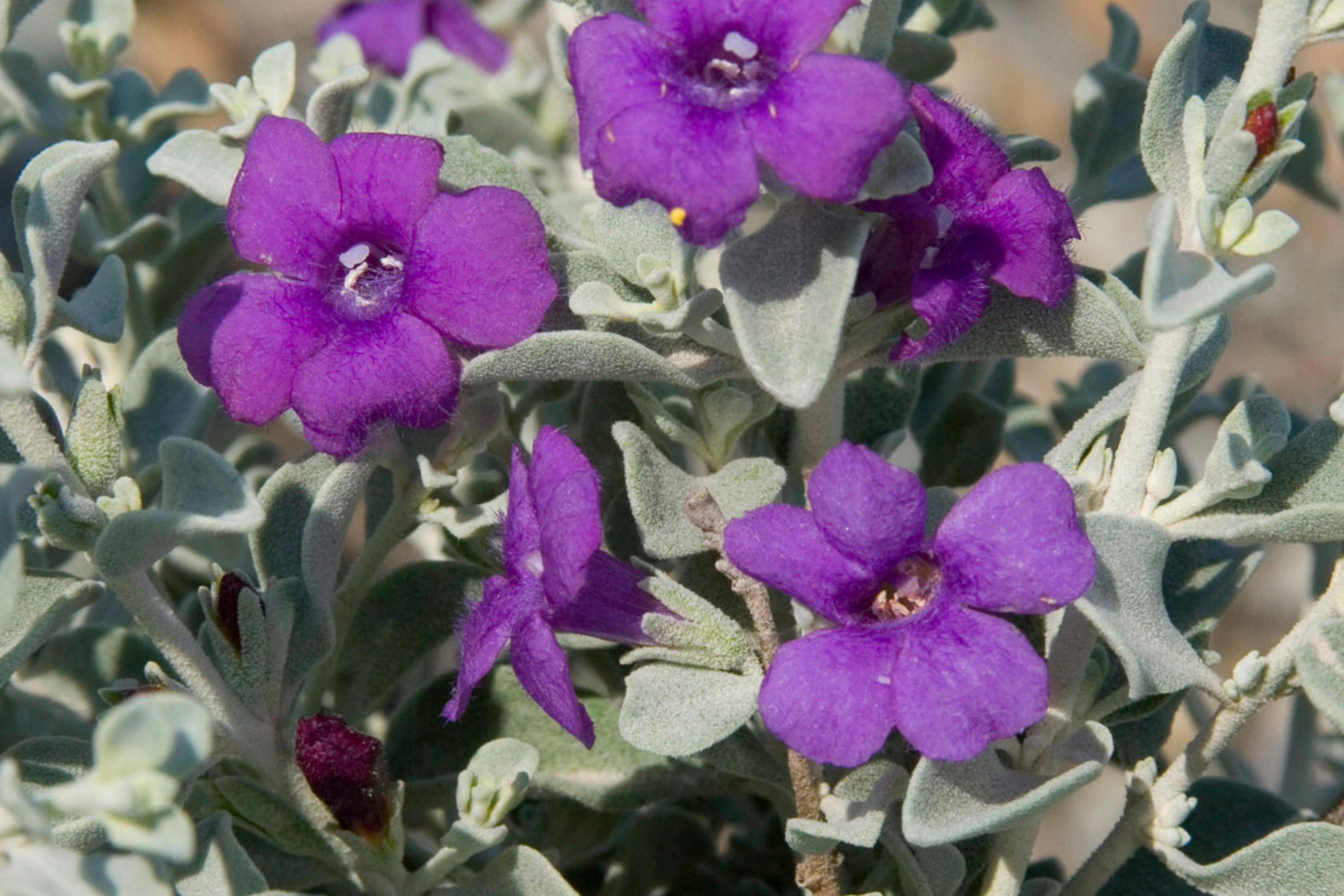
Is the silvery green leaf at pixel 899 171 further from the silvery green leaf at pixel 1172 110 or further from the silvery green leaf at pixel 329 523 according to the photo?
the silvery green leaf at pixel 329 523

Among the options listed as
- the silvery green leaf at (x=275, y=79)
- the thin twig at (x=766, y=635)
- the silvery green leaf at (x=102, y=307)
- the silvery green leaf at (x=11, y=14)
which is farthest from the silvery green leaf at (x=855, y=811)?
the silvery green leaf at (x=11, y=14)

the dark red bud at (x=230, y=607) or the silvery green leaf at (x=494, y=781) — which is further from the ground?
the dark red bud at (x=230, y=607)

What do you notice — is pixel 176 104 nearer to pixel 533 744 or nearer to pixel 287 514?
pixel 287 514

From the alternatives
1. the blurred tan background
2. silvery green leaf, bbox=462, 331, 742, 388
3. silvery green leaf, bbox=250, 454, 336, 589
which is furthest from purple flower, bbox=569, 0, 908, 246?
the blurred tan background

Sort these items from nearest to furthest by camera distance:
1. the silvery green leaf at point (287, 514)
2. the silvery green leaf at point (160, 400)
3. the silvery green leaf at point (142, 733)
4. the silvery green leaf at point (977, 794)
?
1. the silvery green leaf at point (142, 733)
2. the silvery green leaf at point (977, 794)
3. the silvery green leaf at point (287, 514)
4. the silvery green leaf at point (160, 400)

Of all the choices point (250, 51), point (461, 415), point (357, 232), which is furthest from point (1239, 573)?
point (250, 51)

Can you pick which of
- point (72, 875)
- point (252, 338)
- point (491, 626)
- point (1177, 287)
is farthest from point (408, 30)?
point (72, 875)

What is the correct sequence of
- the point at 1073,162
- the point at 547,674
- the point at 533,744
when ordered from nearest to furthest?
the point at 547,674 → the point at 533,744 → the point at 1073,162
